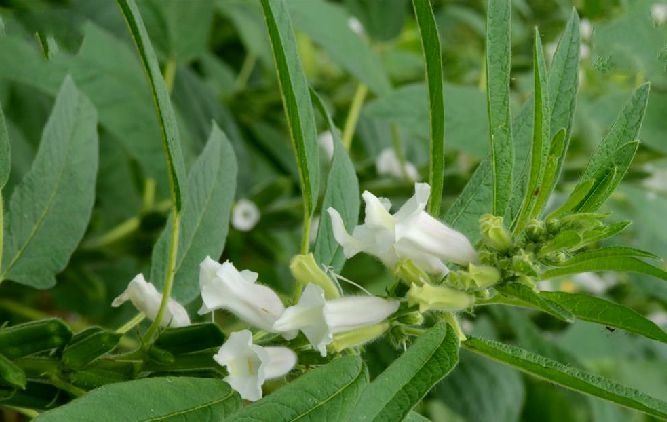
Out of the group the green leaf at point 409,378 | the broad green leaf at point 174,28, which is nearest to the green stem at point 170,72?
the broad green leaf at point 174,28

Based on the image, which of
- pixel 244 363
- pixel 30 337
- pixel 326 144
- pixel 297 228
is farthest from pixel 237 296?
pixel 326 144

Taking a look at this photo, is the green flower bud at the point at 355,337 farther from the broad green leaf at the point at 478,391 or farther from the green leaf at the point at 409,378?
the broad green leaf at the point at 478,391

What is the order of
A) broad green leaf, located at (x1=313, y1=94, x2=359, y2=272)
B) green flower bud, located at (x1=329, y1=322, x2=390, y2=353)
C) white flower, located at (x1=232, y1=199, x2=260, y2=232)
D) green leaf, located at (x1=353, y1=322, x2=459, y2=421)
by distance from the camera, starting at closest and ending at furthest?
green leaf, located at (x1=353, y1=322, x2=459, y2=421)
green flower bud, located at (x1=329, y1=322, x2=390, y2=353)
broad green leaf, located at (x1=313, y1=94, x2=359, y2=272)
white flower, located at (x1=232, y1=199, x2=260, y2=232)

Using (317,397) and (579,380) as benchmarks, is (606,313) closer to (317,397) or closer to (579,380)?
(579,380)

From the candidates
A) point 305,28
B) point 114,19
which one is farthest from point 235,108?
point 305,28

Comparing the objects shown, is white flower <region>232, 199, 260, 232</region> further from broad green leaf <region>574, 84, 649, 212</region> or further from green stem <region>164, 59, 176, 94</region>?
broad green leaf <region>574, 84, 649, 212</region>

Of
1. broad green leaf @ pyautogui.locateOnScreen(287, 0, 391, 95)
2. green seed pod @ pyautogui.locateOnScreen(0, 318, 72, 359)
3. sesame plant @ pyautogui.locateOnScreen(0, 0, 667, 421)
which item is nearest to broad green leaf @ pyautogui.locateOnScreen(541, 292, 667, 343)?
sesame plant @ pyautogui.locateOnScreen(0, 0, 667, 421)
